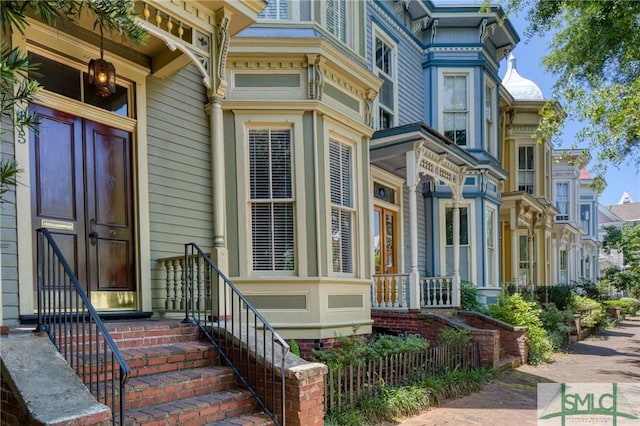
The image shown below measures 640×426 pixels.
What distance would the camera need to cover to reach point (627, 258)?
32562mm

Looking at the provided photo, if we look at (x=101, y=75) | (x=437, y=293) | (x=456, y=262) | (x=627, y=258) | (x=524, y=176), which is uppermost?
(x=101, y=75)

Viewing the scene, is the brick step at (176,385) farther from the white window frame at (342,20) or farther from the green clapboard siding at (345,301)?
the white window frame at (342,20)

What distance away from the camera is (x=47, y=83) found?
542 centimetres

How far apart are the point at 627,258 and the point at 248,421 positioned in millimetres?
34854

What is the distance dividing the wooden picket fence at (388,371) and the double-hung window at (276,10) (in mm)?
5674

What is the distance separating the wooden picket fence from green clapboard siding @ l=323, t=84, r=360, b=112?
4.40 meters

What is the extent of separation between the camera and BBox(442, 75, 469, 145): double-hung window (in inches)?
556

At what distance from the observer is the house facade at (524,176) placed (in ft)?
59.9

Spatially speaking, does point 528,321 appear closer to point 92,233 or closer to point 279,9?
point 279,9

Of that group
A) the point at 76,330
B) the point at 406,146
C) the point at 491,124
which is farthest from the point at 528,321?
the point at 76,330

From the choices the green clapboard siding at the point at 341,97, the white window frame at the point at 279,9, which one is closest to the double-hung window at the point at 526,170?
the green clapboard siding at the point at 341,97

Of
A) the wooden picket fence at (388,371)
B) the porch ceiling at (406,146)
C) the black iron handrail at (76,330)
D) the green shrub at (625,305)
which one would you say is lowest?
the green shrub at (625,305)

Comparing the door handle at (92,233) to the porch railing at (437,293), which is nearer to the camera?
the door handle at (92,233)

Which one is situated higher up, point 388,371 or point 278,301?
point 278,301
